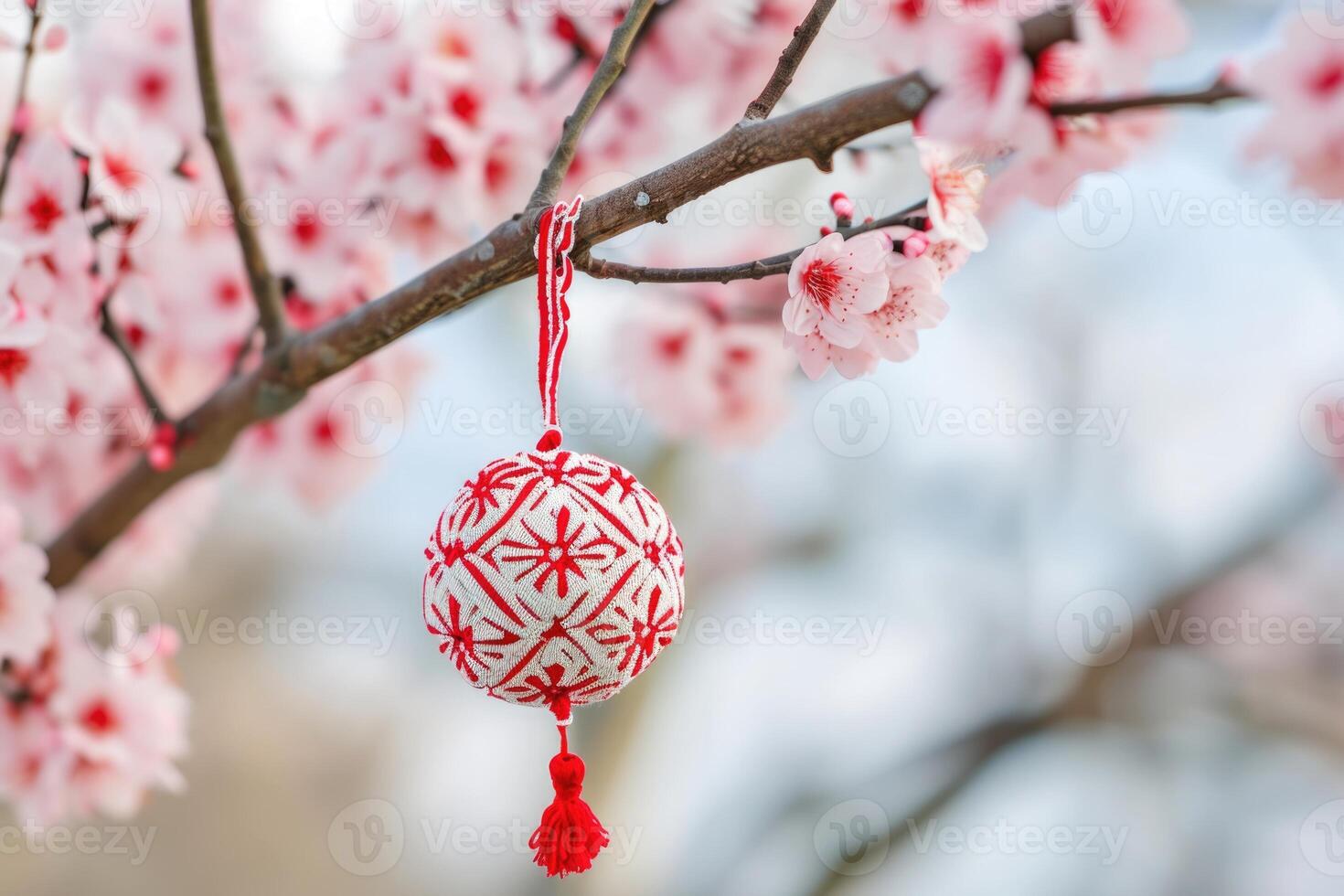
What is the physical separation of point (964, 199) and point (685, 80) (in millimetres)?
534

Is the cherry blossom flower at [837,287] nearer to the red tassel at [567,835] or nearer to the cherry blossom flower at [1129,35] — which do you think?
the cherry blossom flower at [1129,35]

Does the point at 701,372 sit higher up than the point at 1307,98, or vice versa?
the point at 701,372

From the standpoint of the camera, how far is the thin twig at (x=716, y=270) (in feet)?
1.61

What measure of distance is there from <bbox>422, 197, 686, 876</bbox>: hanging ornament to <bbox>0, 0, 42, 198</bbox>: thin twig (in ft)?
1.54

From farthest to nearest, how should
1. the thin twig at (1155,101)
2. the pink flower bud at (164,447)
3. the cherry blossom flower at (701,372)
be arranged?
the cherry blossom flower at (701,372)
the pink flower bud at (164,447)
the thin twig at (1155,101)

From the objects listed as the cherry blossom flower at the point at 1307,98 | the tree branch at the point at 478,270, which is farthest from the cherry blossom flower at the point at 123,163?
the cherry blossom flower at the point at 1307,98

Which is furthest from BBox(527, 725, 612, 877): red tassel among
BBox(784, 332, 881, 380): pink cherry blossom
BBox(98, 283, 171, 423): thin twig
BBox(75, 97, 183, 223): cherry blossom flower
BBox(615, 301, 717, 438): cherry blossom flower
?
BBox(615, 301, 717, 438): cherry blossom flower

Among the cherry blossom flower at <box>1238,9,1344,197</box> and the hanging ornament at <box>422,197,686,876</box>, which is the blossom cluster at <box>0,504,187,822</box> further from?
the cherry blossom flower at <box>1238,9,1344,197</box>

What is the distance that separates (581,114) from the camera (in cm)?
54

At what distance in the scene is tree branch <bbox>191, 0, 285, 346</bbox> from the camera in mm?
751

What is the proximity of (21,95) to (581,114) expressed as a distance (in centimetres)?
50

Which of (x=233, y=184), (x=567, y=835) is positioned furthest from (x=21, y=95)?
(x=567, y=835)

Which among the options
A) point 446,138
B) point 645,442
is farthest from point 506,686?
point 645,442

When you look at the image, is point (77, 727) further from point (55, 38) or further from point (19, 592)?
point (55, 38)
